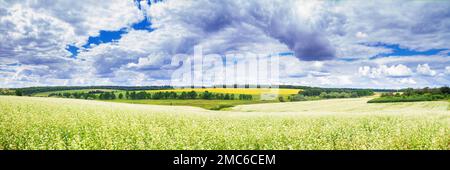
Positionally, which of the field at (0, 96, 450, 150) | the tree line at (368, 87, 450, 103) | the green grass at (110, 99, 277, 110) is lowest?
the field at (0, 96, 450, 150)

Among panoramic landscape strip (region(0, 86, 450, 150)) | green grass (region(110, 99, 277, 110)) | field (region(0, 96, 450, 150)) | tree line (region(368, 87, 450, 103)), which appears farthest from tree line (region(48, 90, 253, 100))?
tree line (region(368, 87, 450, 103))

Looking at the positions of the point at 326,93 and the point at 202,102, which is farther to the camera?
the point at 326,93

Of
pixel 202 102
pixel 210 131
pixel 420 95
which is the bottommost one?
pixel 210 131

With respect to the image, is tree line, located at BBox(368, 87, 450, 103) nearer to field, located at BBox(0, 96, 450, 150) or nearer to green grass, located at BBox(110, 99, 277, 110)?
field, located at BBox(0, 96, 450, 150)

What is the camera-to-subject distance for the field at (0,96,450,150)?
5.63m

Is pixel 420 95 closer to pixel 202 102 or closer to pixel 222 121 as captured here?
pixel 222 121

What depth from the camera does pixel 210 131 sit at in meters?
6.75

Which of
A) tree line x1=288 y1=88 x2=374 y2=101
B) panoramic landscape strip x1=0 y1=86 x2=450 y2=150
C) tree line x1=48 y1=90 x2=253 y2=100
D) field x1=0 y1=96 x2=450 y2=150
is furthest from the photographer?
tree line x1=288 y1=88 x2=374 y2=101

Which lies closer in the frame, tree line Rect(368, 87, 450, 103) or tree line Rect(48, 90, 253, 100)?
tree line Rect(368, 87, 450, 103)

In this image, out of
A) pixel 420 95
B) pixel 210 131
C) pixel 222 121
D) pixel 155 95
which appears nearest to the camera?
pixel 210 131

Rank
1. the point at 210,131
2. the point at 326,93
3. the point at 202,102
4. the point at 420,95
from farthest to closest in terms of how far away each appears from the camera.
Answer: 1. the point at 326,93
2. the point at 202,102
3. the point at 420,95
4. the point at 210,131

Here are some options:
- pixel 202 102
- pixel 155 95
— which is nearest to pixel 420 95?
pixel 202 102

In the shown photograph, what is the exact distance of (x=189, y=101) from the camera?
9562 mm
